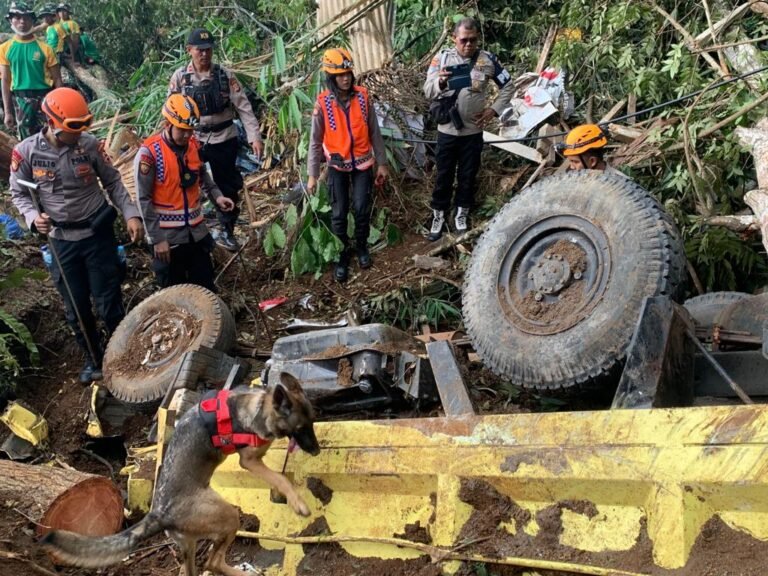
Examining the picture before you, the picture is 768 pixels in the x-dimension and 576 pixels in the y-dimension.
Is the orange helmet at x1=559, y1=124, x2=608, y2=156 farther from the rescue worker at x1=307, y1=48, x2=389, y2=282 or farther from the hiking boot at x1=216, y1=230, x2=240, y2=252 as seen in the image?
the hiking boot at x1=216, y1=230, x2=240, y2=252

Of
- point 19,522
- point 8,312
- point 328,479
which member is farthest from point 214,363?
point 8,312

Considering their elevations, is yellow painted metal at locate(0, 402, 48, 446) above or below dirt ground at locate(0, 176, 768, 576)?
below

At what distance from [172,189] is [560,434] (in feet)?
13.0

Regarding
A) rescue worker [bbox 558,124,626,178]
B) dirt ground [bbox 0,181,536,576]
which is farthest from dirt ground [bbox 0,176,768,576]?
rescue worker [bbox 558,124,626,178]

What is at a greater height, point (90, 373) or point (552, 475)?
point (552, 475)

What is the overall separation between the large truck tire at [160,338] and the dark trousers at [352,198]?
155 cm

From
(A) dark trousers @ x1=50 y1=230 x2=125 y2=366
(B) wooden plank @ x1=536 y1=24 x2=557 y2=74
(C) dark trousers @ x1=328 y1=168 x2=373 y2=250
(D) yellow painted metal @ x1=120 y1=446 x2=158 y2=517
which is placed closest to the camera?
(D) yellow painted metal @ x1=120 y1=446 x2=158 y2=517

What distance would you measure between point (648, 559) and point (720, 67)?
4261 millimetres

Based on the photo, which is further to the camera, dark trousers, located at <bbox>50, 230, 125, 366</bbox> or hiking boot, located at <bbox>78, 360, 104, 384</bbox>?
hiking boot, located at <bbox>78, 360, 104, 384</bbox>

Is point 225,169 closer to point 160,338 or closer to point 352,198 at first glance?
point 352,198

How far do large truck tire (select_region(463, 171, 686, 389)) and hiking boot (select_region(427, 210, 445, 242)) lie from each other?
2650 millimetres

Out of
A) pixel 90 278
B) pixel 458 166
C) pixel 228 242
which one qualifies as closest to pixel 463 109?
pixel 458 166

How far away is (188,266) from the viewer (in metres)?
6.14

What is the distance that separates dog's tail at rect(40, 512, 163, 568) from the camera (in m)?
3.02
